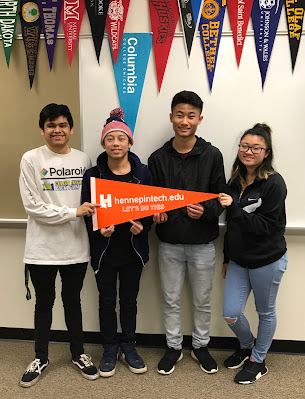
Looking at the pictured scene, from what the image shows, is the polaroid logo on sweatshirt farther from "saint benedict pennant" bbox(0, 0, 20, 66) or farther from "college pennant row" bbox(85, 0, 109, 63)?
"saint benedict pennant" bbox(0, 0, 20, 66)

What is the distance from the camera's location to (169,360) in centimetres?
231

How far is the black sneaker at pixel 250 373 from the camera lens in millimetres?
2186

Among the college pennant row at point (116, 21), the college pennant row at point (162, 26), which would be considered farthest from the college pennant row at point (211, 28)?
the college pennant row at point (116, 21)

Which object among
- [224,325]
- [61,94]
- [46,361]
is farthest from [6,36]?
[224,325]

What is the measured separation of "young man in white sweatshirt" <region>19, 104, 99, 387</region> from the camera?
204cm

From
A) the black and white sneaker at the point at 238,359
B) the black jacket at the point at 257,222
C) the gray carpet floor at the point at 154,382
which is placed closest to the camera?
the black jacket at the point at 257,222

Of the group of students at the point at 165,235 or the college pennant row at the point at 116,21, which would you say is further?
the college pennant row at the point at 116,21

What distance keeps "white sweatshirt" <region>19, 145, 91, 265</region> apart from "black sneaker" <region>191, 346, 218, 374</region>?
959 millimetres

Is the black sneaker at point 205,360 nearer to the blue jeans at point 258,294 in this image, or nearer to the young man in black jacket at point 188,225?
the young man in black jacket at point 188,225

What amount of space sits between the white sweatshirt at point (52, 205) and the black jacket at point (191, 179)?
0.50 meters

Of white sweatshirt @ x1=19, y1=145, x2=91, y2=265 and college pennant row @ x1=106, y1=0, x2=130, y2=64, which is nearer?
white sweatshirt @ x1=19, y1=145, x2=91, y2=265

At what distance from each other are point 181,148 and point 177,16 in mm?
819

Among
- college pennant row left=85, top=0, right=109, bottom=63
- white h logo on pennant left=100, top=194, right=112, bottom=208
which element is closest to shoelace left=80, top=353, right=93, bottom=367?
white h logo on pennant left=100, top=194, right=112, bottom=208

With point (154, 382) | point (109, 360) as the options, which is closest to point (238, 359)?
point (154, 382)
